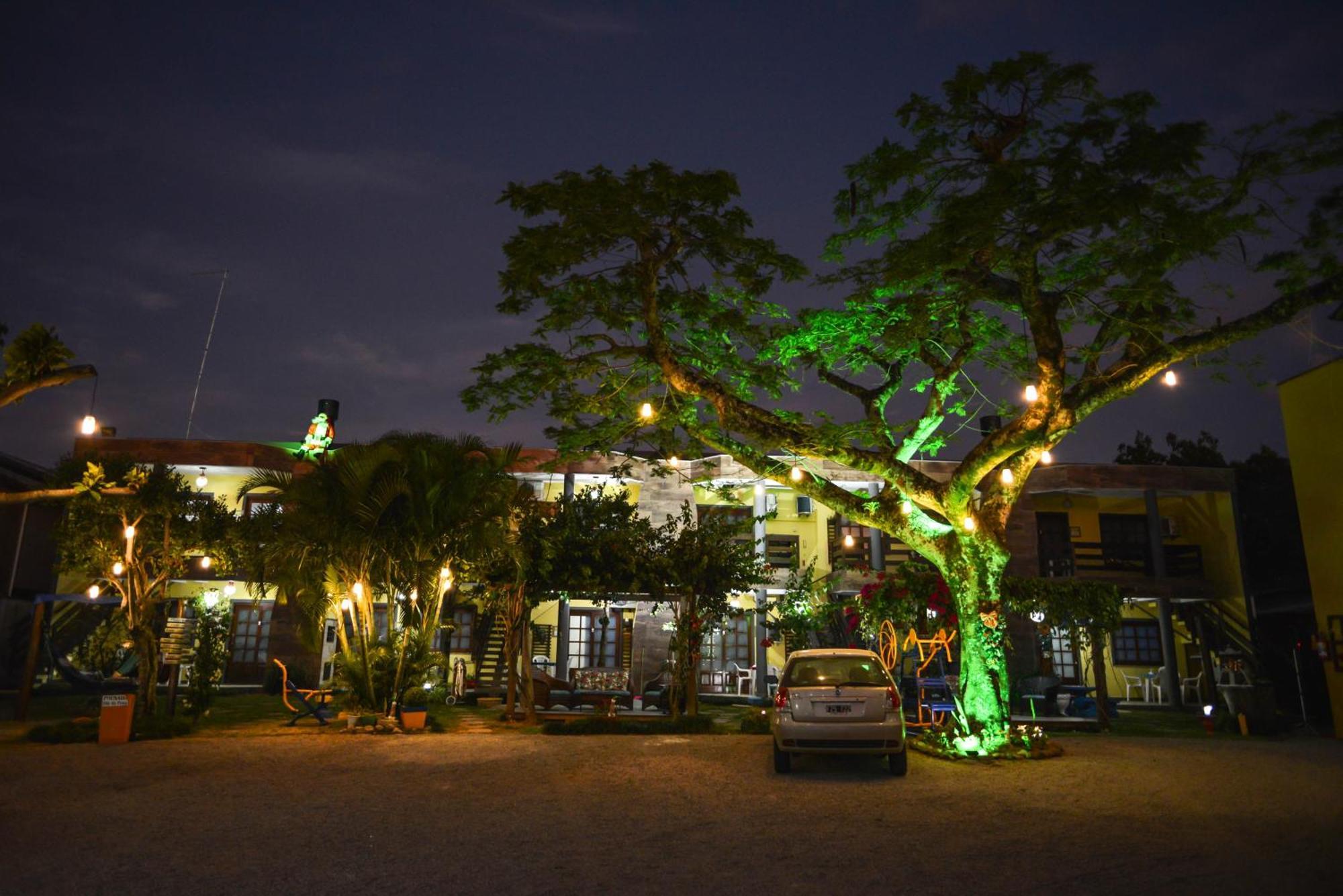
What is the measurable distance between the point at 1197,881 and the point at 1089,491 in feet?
58.2

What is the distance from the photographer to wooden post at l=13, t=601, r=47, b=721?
1223 centimetres

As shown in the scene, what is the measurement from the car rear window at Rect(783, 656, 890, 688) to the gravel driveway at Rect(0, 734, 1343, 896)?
3.19ft

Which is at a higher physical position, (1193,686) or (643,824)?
(1193,686)

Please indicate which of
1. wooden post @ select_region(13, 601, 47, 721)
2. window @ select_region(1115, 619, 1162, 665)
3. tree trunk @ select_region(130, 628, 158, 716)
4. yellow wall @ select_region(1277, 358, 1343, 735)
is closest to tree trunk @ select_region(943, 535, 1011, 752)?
yellow wall @ select_region(1277, 358, 1343, 735)

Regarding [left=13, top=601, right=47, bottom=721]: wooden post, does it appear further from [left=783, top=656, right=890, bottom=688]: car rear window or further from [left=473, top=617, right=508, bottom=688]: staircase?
[left=783, top=656, right=890, bottom=688]: car rear window

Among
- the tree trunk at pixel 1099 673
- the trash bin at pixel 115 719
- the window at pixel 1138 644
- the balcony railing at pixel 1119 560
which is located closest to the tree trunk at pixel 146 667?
the trash bin at pixel 115 719

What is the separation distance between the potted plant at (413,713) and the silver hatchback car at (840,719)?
6353mm

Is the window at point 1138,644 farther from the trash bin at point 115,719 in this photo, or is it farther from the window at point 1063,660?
the trash bin at point 115,719

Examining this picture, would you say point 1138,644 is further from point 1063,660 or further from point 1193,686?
point 1063,660

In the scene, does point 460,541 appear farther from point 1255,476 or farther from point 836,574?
point 1255,476

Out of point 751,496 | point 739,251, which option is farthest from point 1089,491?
point 739,251

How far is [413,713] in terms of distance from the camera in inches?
496

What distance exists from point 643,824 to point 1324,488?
44.1 ft

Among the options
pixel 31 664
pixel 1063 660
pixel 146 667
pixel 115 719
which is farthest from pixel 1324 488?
pixel 31 664
